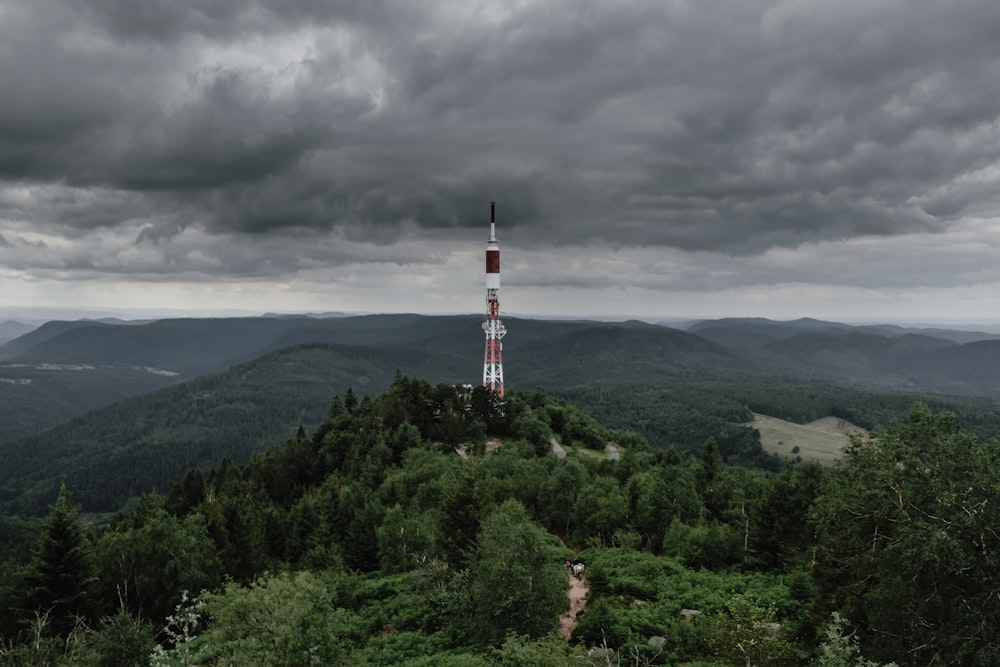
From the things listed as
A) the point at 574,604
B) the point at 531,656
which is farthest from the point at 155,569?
the point at 531,656

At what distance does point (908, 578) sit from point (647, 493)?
123 ft

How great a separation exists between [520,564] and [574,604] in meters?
13.9

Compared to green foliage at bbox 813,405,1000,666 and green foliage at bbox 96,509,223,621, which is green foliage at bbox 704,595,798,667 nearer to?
green foliage at bbox 813,405,1000,666

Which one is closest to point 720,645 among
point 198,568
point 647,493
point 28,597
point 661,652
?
point 661,652

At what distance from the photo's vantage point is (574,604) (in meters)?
39.2

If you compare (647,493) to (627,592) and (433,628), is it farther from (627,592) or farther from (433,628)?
(433,628)

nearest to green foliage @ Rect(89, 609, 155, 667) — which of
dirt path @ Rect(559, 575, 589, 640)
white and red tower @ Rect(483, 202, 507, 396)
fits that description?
dirt path @ Rect(559, 575, 589, 640)

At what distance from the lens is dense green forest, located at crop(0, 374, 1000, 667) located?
20984 mm

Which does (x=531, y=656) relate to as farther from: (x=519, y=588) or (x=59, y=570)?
(x=59, y=570)

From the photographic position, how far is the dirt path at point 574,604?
3409cm

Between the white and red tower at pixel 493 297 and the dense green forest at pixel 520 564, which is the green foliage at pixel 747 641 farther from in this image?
the white and red tower at pixel 493 297

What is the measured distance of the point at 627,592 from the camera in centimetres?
3819

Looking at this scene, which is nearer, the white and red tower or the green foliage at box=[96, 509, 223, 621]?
the green foliage at box=[96, 509, 223, 621]

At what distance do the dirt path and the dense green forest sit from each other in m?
1.19
